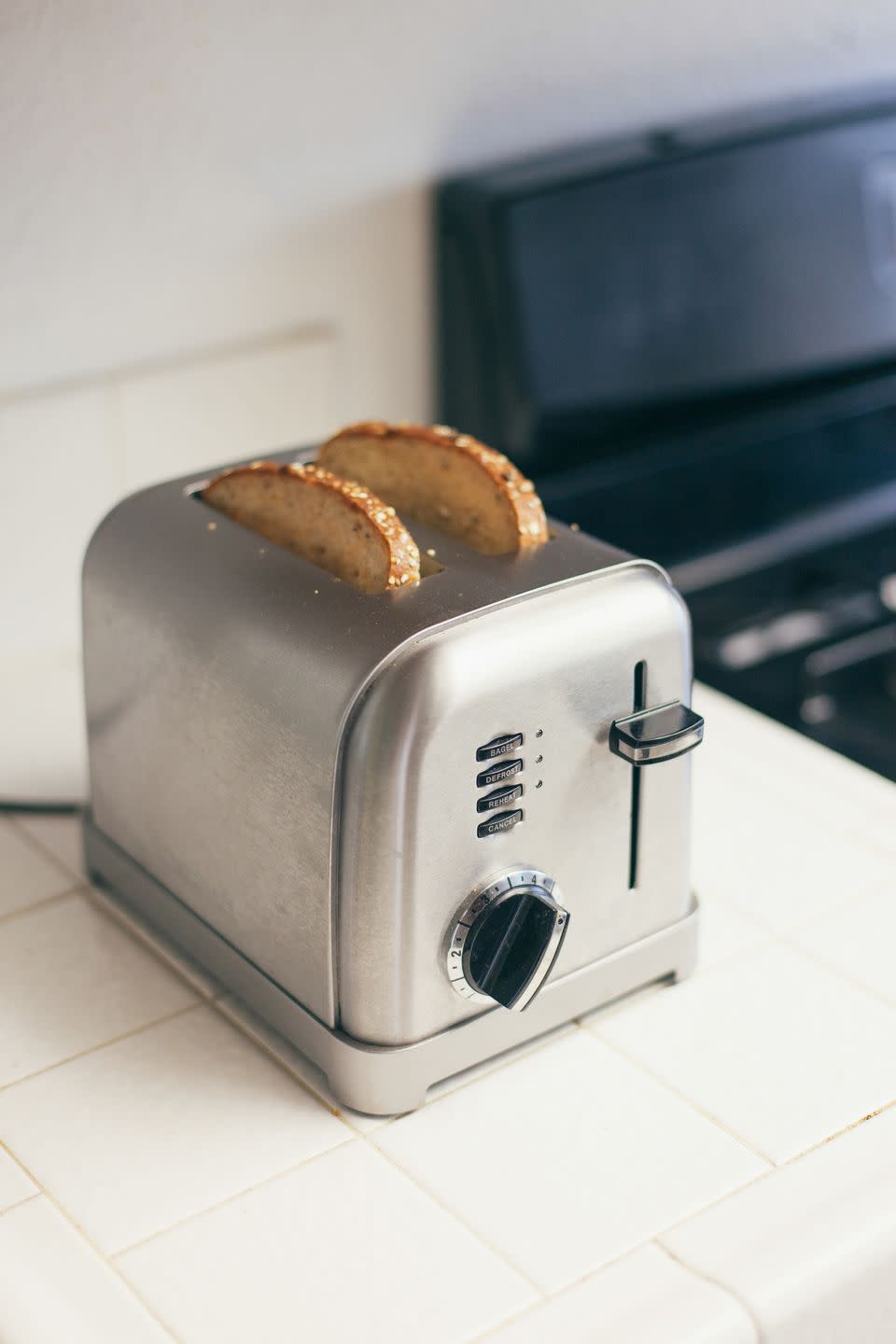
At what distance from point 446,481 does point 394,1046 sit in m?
0.31

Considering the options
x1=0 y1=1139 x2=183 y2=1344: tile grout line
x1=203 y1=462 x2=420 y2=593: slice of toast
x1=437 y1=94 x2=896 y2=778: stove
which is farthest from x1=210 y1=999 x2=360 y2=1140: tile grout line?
x1=437 y1=94 x2=896 y2=778: stove

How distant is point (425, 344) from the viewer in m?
1.30

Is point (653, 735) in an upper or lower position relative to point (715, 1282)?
upper

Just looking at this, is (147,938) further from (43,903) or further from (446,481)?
(446,481)

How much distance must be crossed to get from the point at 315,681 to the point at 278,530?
144 millimetres

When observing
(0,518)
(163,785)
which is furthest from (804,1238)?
(0,518)

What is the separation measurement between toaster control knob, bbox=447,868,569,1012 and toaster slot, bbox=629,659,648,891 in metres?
0.06

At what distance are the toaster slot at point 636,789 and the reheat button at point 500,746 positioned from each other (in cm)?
8

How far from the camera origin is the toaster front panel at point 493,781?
717mm

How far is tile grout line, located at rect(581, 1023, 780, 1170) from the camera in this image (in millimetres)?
759

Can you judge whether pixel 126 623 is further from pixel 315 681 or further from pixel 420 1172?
pixel 420 1172

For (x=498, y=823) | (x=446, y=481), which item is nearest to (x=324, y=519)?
(x=446, y=481)

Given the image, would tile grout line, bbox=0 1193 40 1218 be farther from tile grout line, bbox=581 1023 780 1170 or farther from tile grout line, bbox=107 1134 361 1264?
tile grout line, bbox=581 1023 780 1170

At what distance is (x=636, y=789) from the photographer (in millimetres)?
812
